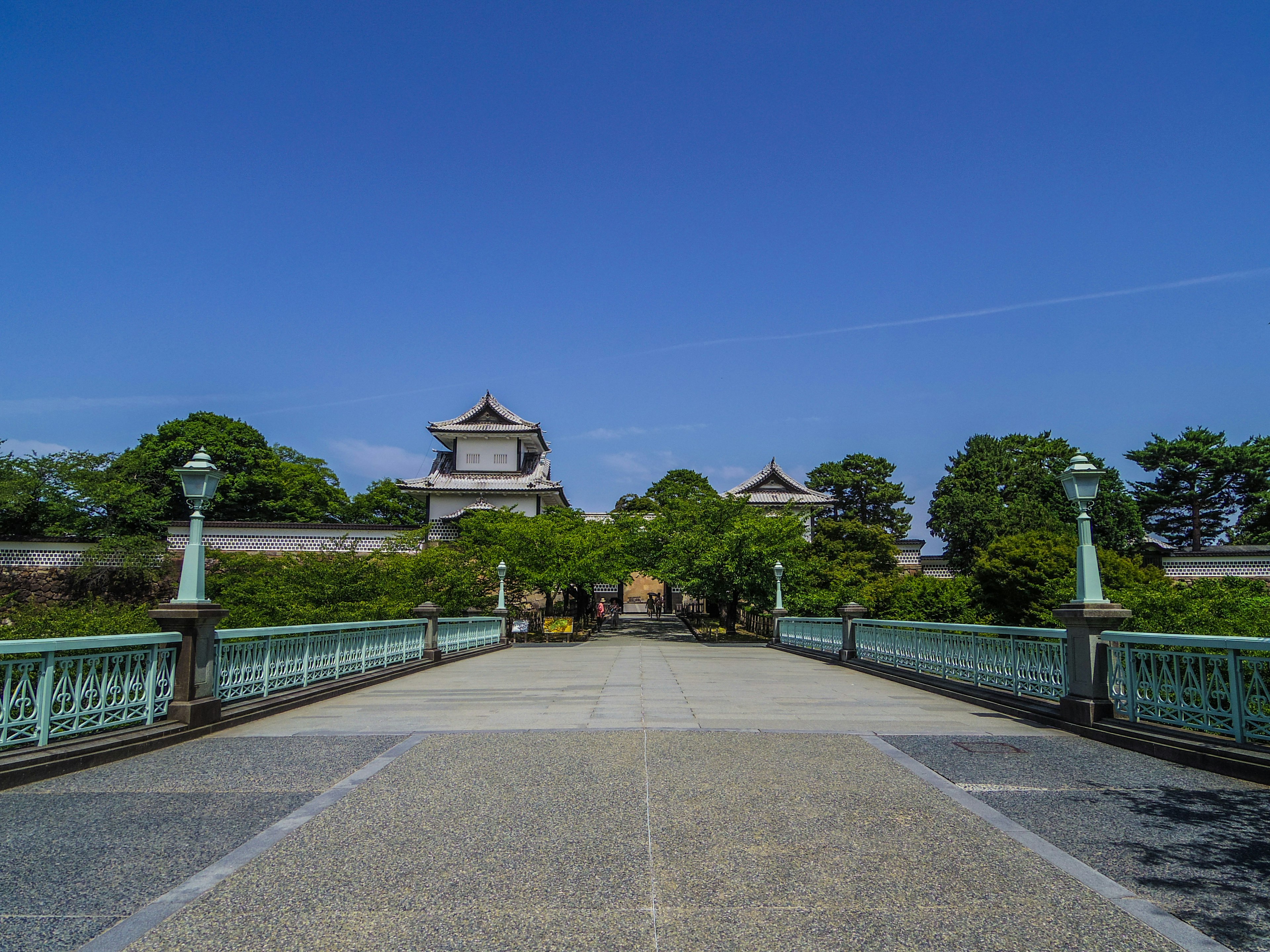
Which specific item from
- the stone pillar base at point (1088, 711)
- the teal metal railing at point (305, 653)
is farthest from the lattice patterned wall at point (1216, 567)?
the teal metal railing at point (305, 653)

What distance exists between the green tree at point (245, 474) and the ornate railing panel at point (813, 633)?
3203cm

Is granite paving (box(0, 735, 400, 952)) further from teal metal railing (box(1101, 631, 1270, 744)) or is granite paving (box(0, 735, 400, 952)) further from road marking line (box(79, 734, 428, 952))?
teal metal railing (box(1101, 631, 1270, 744))

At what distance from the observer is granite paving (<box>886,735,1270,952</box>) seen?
3537 mm

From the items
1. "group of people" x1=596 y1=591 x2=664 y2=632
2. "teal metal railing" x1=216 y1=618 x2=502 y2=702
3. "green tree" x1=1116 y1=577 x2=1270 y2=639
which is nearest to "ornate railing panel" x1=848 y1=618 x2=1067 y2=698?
"green tree" x1=1116 y1=577 x2=1270 y2=639

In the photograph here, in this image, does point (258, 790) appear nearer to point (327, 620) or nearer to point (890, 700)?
point (890, 700)

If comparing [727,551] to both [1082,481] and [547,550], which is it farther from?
[1082,481]

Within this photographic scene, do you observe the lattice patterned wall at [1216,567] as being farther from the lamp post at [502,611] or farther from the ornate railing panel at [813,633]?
the lamp post at [502,611]

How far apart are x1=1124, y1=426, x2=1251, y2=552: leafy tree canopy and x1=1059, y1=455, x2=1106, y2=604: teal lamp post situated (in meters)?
38.1

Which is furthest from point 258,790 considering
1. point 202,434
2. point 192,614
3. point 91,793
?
point 202,434

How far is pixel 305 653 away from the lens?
10.9 metres

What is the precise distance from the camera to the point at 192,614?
784 centimetres

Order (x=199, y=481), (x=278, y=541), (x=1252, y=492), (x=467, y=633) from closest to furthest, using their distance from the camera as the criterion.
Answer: (x=199, y=481) → (x=467, y=633) → (x=278, y=541) → (x=1252, y=492)

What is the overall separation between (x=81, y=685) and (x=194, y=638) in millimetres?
1299

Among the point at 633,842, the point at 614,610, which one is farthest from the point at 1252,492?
the point at 633,842
